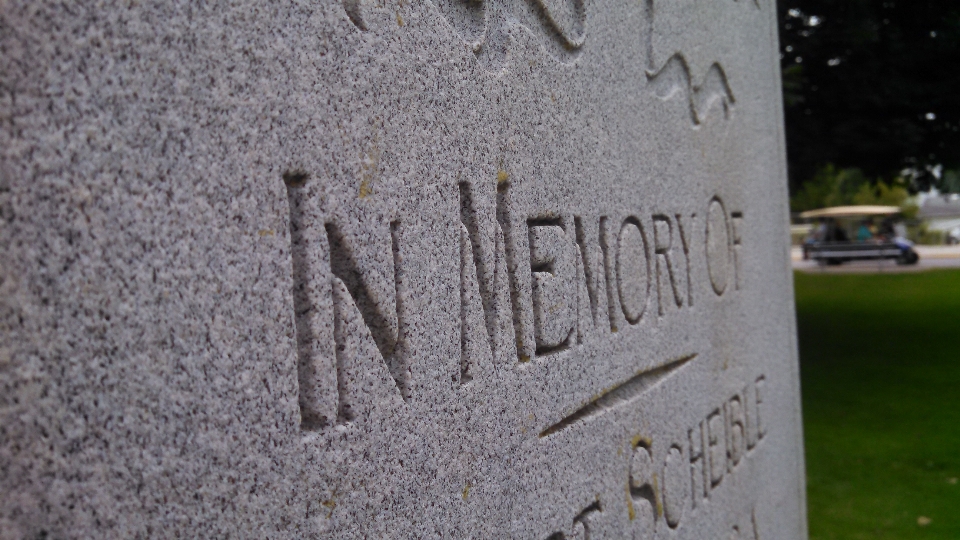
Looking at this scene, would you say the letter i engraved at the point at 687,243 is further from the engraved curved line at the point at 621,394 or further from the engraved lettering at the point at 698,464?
the engraved lettering at the point at 698,464

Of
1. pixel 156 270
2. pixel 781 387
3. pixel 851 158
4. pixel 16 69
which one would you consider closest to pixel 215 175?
pixel 156 270

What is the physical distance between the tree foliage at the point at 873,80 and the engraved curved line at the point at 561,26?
24.7 feet

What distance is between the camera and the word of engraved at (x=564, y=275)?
4.88 ft

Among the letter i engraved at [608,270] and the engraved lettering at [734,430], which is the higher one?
the letter i engraved at [608,270]

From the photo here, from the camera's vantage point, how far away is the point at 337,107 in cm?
118

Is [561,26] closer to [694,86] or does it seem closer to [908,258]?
[694,86]

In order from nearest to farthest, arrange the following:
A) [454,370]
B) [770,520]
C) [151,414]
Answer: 1. [151,414]
2. [454,370]
3. [770,520]

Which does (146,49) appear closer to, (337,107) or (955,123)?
(337,107)

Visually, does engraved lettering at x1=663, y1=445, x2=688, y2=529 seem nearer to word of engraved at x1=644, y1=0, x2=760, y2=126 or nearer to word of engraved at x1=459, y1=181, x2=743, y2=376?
word of engraved at x1=459, y1=181, x2=743, y2=376

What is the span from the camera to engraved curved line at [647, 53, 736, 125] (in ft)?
7.73

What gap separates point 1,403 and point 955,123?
10.8 meters

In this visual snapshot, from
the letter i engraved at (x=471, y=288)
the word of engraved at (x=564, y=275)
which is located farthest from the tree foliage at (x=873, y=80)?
the letter i engraved at (x=471, y=288)

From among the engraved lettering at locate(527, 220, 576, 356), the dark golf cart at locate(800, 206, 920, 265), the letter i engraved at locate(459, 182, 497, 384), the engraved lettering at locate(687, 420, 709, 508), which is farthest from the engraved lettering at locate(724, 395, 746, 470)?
the dark golf cart at locate(800, 206, 920, 265)

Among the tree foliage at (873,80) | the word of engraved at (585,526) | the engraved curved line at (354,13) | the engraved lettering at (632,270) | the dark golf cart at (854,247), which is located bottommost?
the dark golf cart at (854,247)
